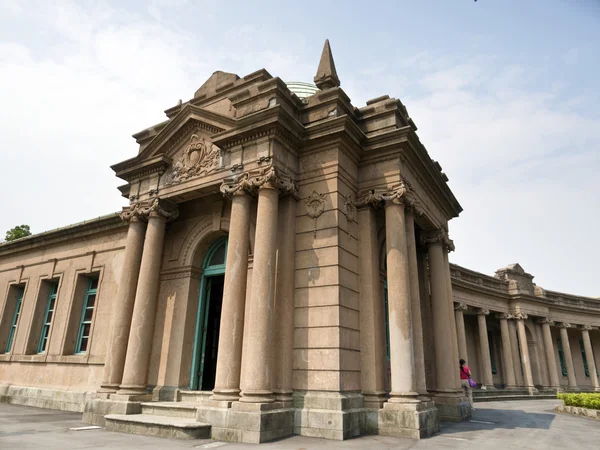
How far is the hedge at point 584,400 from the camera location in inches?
576

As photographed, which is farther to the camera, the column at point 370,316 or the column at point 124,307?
the column at point 124,307

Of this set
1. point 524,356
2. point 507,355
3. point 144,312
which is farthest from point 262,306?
point 524,356

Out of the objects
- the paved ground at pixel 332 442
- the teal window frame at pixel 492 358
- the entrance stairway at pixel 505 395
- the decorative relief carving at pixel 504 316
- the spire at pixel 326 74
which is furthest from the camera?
the teal window frame at pixel 492 358

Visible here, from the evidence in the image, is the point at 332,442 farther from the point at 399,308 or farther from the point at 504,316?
the point at 504,316

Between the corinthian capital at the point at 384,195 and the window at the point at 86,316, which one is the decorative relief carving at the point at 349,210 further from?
the window at the point at 86,316

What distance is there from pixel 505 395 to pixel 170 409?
80.7 ft

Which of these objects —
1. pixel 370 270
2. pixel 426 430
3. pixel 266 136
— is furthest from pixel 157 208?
pixel 426 430

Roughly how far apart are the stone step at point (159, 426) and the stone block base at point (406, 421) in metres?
3.88

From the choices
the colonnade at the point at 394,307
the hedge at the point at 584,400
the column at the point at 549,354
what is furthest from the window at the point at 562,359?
the colonnade at the point at 394,307

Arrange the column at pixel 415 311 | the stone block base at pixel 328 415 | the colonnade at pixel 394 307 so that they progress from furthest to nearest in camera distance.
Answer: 1. the column at pixel 415 311
2. the colonnade at pixel 394 307
3. the stone block base at pixel 328 415

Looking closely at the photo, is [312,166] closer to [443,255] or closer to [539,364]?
[443,255]

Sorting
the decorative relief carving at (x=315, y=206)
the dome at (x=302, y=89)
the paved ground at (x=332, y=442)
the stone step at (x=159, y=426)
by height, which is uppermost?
the dome at (x=302, y=89)

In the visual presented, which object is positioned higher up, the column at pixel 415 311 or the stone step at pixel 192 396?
the column at pixel 415 311

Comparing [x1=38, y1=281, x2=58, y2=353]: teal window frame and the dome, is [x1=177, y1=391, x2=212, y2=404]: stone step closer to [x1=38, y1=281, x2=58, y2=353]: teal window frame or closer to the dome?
[x1=38, y1=281, x2=58, y2=353]: teal window frame
